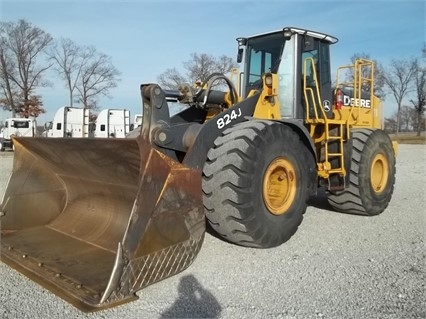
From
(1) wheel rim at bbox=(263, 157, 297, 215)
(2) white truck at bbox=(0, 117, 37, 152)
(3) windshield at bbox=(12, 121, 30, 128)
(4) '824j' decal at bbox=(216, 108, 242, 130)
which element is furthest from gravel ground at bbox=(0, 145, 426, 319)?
(3) windshield at bbox=(12, 121, 30, 128)

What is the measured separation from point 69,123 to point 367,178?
68.5 feet

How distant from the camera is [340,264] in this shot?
3.99m

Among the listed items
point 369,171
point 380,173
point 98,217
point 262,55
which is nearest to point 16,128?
point 262,55

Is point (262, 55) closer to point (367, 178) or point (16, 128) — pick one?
point (367, 178)

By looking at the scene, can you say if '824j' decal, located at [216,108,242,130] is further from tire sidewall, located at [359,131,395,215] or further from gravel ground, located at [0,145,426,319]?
tire sidewall, located at [359,131,395,215]

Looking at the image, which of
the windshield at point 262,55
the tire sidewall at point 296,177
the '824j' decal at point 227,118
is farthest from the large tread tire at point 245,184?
the windshield at point 262,55

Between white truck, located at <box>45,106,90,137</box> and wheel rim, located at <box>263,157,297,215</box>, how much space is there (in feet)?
69.2

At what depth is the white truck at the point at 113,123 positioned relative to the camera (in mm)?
25109

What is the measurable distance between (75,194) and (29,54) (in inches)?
1424

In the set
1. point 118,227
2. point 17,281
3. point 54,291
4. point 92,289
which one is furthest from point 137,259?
point 17,281

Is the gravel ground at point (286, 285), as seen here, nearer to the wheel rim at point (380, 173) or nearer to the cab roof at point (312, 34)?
the wheel rim at point (380, 173)

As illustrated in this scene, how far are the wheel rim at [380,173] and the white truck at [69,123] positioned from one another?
2037 cm

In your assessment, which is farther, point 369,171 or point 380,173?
point 380,173

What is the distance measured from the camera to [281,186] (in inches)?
182
